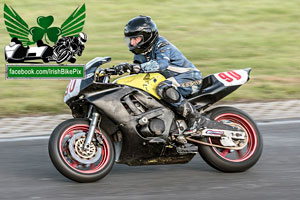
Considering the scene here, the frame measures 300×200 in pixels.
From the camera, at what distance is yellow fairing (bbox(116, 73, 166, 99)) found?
609 centimetres

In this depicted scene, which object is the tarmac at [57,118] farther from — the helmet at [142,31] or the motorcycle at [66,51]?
the helmet at [142,31]

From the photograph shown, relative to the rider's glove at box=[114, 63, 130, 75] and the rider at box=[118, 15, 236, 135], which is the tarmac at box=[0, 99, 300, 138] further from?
the rider's glove at box=[114, 63, 130, 75]

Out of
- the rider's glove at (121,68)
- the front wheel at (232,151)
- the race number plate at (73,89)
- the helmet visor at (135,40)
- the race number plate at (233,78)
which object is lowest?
the front wheel at (232,151)

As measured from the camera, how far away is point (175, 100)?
609 cm

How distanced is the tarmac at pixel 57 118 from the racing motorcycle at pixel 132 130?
95.3 inches

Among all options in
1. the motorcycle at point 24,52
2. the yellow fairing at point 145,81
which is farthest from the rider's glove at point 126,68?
the motorcycle at point 24,52

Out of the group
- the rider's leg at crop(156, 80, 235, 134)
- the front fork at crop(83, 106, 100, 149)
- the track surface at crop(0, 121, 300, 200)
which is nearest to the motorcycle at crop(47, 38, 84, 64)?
the track surface at crop(0, 121, 300, 200)

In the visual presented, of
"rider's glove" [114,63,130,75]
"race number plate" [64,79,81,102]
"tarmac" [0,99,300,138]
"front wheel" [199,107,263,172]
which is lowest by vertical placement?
"tarmac" [0,99,300,138]

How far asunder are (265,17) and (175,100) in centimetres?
1288

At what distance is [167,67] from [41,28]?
10.9 meters

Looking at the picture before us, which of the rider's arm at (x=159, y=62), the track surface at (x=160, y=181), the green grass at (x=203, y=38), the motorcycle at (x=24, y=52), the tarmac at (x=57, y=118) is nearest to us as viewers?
the track surface at (x=160, y=181)

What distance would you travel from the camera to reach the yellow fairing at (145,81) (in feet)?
20.0

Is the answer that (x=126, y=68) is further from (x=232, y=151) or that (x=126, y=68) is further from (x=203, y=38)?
(x=203, y=38)

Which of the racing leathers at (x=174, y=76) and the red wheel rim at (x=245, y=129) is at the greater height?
the racing leathers at (x=174, y=76)
